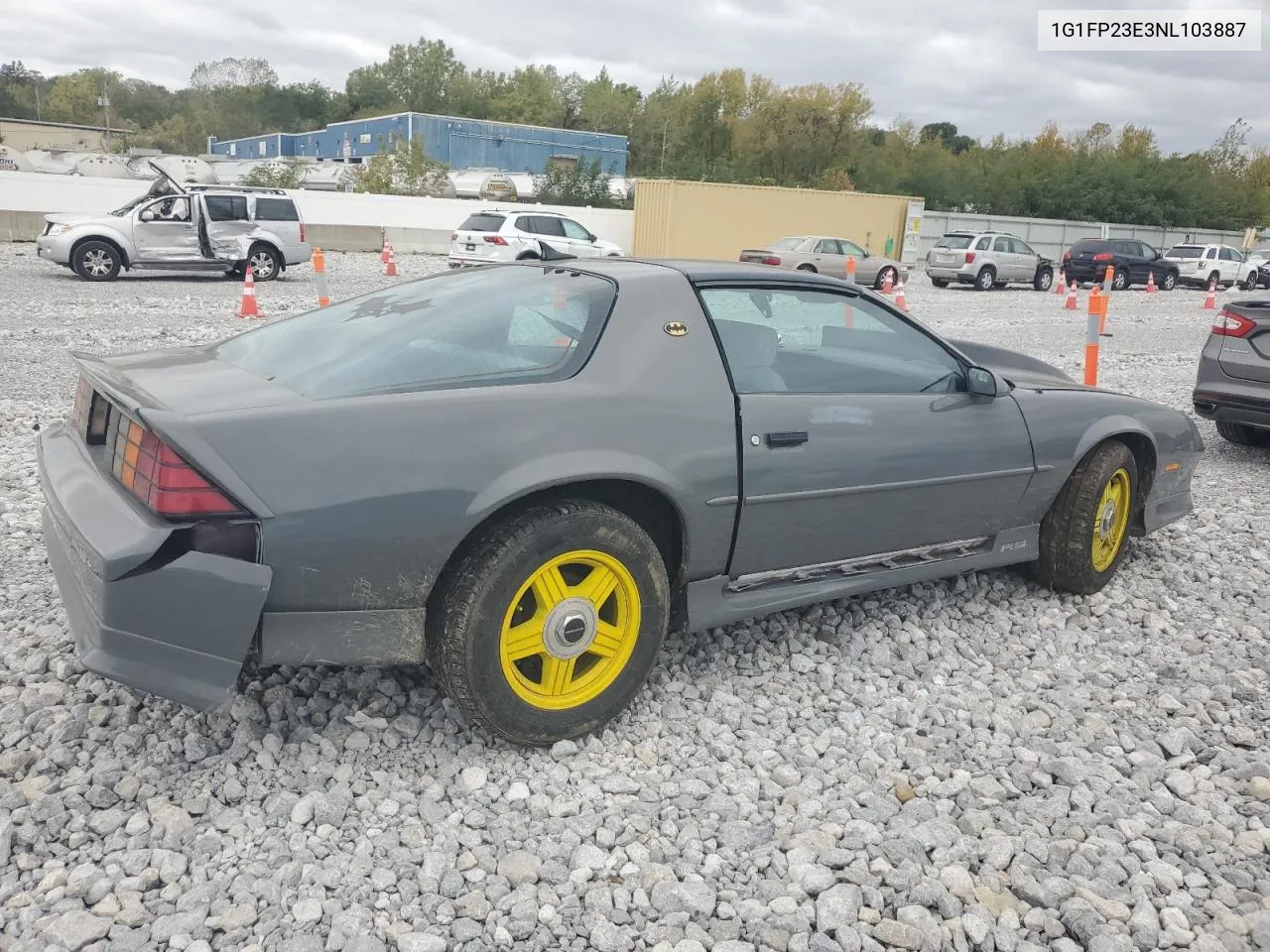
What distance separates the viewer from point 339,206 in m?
30.3

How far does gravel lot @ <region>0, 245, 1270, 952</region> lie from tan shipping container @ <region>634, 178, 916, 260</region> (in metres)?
25.9

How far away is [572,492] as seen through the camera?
2992 mm

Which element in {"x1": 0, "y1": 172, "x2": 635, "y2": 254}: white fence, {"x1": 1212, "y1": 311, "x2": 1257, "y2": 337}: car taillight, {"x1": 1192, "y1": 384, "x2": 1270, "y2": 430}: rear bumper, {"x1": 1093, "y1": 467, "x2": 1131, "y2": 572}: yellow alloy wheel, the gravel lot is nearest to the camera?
the gravel lot

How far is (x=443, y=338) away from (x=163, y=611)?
1178mm

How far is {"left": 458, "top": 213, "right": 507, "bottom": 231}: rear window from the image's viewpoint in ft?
67.6

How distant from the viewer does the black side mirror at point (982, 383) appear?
3.92m

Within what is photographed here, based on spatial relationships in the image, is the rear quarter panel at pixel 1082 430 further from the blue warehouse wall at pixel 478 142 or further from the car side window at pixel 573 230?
the blue warehouse wall at pixel 478 142

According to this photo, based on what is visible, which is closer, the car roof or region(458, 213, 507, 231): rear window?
the car roof

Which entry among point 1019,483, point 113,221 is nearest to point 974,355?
point 1019,483

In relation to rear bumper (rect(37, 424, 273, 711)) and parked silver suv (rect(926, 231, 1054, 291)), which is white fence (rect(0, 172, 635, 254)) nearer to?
parked silver suv (rect(926, 231, 1054, 291))

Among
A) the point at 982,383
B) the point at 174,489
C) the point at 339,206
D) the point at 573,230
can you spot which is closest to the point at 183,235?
the point at 573,230

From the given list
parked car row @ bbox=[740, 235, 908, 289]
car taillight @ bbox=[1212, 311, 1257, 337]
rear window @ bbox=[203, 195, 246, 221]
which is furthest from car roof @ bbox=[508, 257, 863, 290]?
parked car row @ bbox=[740, 235, 908, 289]

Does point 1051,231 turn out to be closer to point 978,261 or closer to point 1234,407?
point 978,261

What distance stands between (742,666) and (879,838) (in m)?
1.06
